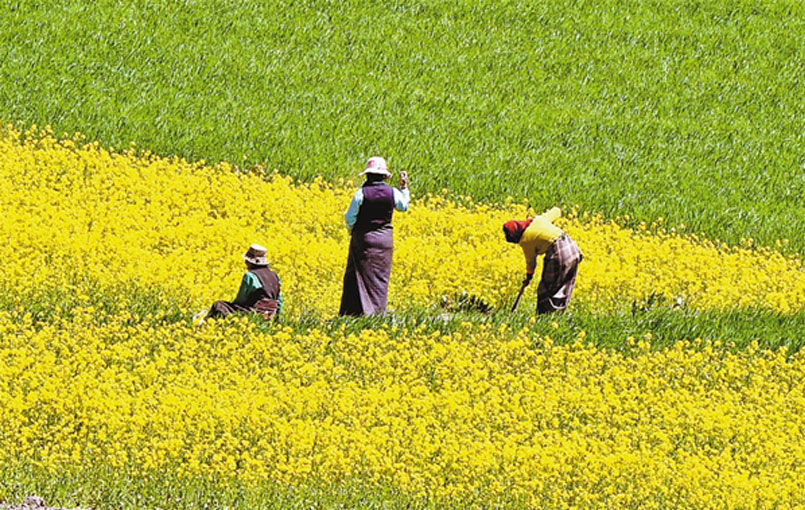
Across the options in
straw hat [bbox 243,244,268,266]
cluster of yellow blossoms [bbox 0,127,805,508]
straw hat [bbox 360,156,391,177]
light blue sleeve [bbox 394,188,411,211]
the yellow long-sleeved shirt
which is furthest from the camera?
the yellow long-sleeved shirt

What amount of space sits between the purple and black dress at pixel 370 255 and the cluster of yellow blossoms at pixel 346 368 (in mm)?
581

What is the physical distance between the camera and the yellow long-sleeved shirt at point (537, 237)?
12.6m

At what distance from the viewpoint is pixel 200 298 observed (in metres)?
12.8

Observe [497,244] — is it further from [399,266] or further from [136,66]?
[136,66]

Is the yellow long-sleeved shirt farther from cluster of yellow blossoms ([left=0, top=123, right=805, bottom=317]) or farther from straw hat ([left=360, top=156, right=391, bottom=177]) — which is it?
straw hat ([left=360, top=156, right=391, bottom=177])

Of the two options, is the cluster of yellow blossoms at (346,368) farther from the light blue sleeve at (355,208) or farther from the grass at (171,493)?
the light blue sleeve at (355,208)

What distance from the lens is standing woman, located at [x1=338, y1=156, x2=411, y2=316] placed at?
39.6ft

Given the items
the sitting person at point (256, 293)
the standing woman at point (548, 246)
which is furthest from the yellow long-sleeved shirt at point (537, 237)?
the sitting person at point (256, 293)

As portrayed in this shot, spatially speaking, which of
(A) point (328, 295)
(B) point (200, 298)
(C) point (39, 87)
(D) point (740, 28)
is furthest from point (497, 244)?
(D) point (740, 28)

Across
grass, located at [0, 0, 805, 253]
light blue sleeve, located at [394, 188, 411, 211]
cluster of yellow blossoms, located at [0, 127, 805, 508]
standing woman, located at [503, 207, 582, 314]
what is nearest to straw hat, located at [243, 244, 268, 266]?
cluster of yellow blossoms, located at [0, 127, 805, 508]

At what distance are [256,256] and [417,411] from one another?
2.28 metres

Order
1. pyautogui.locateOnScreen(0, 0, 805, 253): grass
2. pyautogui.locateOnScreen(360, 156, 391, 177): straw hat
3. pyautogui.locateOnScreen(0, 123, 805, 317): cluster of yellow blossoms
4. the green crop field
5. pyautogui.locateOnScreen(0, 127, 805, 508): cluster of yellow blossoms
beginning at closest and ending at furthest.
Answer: pyautogui.locateOnScreen(0, 127, 805, 508): cluster of yellow blossoms
pyautogui.locateOnScreen(360, 156, 391, 177): straw hat
pyautogui.locateOnScreen(0, 123, 805, 317): cluster of yellow blossoms
the green crop field
pyautogui.locateOnScreen(0, 0, 805, 253): grass

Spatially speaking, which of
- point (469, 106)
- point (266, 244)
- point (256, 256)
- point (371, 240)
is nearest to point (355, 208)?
point (371, 240)

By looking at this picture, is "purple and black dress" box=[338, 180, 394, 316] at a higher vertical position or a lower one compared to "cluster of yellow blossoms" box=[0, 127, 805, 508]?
higher
